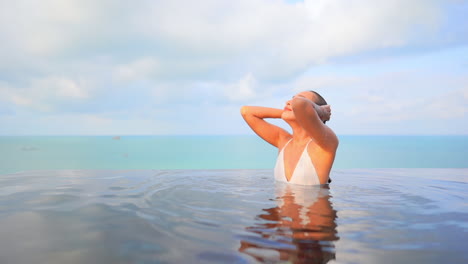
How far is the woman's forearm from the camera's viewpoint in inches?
191

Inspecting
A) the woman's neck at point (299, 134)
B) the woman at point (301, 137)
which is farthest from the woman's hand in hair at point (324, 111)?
the woman's neck at point (299, 134)

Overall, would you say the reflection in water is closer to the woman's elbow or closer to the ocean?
the ocean

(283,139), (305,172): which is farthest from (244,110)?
(305,172)

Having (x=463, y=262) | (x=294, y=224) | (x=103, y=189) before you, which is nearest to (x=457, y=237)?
(x=463, y=262)

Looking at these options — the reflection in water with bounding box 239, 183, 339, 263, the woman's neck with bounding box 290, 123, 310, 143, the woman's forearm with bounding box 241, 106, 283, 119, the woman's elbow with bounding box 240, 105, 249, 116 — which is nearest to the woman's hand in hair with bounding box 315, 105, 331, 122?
the woman's neck with bounding box 290, 123, 310, 143

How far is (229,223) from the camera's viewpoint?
8.46 ft

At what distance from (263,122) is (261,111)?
0.18 m

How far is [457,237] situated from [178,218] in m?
2.05

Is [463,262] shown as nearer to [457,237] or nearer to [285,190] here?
[457,237]

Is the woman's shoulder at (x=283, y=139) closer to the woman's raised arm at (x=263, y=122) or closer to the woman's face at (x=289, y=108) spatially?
the woman's raised arm at (x=263, y=122)

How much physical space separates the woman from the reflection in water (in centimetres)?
62

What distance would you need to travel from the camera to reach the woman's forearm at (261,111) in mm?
4848

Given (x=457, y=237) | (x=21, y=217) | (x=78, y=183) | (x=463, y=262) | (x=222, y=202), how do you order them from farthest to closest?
(x=78, y=183), (x=222, y=202), (x=21, y=217), (x=457, y=237), (x=463, y=262)

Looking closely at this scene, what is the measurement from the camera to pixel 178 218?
2.71 meters
